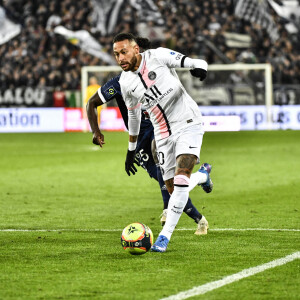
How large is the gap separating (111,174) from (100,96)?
786cm

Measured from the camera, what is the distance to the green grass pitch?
5562 mm

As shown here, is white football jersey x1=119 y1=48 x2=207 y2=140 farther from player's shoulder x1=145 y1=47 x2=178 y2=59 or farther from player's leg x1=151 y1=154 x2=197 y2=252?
player's leg x1=151 y1=154 x2=197 y2=252

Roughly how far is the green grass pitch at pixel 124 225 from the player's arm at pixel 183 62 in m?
1.55

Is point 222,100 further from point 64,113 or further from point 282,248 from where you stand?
point 282,248

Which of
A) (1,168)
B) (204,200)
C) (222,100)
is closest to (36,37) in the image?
(222,100)

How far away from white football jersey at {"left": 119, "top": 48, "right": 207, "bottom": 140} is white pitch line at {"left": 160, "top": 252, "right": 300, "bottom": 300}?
1.53 meters

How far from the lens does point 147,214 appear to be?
33.1 ft

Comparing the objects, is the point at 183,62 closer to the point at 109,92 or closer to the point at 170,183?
the point at 109,92

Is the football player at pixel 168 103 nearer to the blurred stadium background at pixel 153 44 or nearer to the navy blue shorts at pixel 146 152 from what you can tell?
the navy blue shorts at pixel 146 152

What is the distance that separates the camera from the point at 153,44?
2992 centimetres

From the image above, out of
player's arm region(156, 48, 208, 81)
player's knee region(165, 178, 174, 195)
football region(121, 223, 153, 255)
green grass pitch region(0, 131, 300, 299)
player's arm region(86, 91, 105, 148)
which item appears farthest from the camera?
player's arm region(86, 91, 105, 148)

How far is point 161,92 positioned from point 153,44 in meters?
23.0

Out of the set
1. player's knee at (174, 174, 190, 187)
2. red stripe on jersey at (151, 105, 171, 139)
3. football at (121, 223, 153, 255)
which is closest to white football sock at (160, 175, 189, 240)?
player's knee at (174, 174, 190, 187)

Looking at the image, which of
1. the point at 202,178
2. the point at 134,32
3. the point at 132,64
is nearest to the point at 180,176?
the point at 132,64
